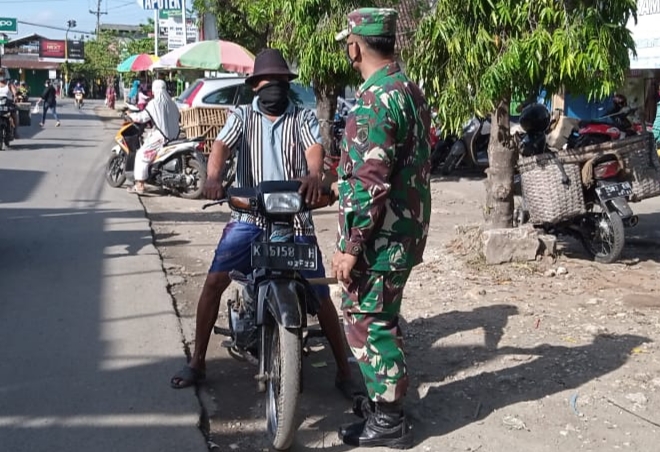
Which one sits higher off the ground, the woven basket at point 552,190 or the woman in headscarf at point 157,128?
the woman in headscarf at point 157,128

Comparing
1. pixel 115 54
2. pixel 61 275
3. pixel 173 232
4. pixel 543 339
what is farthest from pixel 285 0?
pixel 115 54

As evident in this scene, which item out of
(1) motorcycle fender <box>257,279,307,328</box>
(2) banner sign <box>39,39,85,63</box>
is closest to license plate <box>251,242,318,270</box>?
(1) motorcycle fender <box>257,279,307,328</box>

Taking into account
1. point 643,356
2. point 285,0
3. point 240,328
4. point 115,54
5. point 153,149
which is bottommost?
point 643,356

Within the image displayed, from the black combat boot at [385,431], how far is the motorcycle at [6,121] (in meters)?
16.4

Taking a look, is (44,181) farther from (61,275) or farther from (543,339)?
(543,339)

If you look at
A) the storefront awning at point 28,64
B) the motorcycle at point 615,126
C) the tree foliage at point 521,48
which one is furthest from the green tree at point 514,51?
the storefront awning at point 28,64

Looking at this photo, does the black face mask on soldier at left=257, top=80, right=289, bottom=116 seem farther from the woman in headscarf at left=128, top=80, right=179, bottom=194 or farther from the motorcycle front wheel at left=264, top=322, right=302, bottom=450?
the woman in headscarf at left=128, top=80, right=179, bottom=194

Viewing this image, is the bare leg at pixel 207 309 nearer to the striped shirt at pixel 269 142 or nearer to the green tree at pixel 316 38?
the striped shirt at pixel 269 142

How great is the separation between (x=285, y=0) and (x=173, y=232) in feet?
13.2

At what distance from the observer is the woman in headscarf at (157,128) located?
11391 mm

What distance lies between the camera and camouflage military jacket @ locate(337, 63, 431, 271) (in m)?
3.54

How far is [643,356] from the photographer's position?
516 cm

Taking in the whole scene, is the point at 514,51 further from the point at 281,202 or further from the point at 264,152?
the point at 281,202

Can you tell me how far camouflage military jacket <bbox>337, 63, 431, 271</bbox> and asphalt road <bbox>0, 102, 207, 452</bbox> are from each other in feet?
4.24
